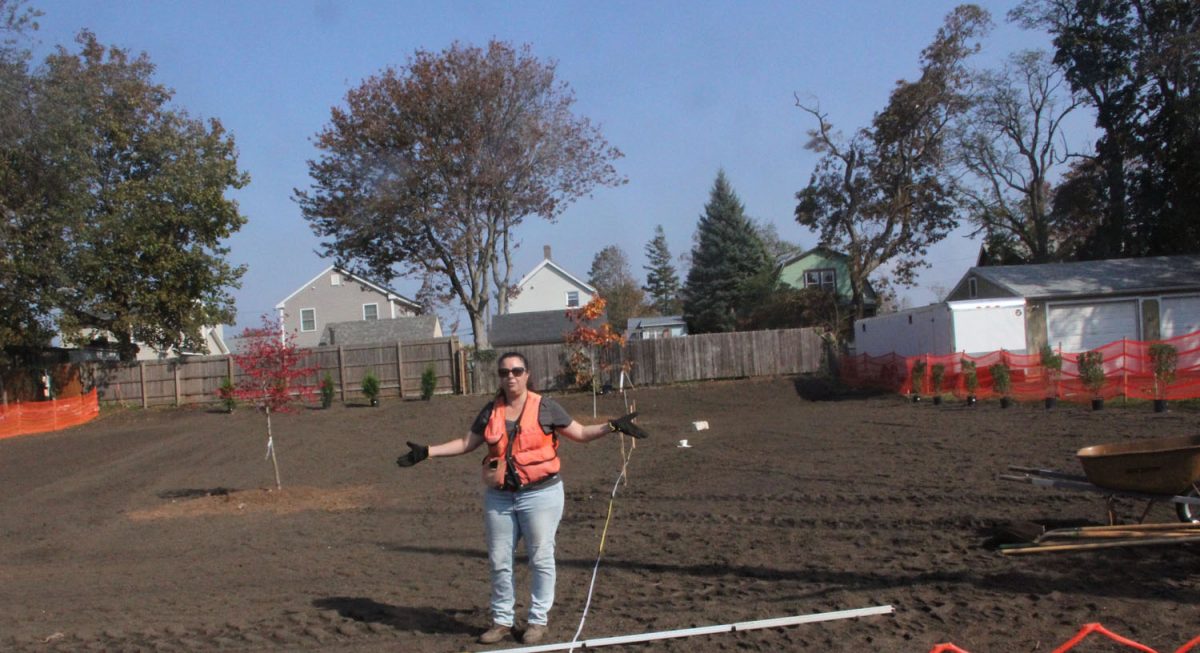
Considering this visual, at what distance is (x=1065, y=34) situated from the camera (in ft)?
117

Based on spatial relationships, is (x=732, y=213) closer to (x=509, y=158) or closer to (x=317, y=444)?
(x=509, y=158)

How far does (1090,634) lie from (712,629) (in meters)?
2.08

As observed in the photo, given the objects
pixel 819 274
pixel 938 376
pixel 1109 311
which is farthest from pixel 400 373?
pixel 819 274

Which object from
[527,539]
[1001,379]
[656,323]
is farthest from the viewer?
[656,323]

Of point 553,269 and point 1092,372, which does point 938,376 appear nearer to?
point 1092,372

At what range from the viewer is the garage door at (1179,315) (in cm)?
2662

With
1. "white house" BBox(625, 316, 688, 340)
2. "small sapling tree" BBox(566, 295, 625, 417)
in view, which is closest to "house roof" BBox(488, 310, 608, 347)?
"white house" BBox(625, 316, 688, 340)

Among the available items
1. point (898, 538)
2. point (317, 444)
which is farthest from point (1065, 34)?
point (898, 538)

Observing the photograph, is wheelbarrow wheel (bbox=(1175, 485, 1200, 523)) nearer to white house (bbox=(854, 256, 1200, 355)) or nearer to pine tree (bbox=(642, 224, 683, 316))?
white house (bbox=(854, 256, 1200, 355))

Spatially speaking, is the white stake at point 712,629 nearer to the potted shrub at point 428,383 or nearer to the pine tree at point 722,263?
the potted shrub at point 428,383

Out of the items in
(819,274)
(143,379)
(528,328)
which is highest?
(819,274)

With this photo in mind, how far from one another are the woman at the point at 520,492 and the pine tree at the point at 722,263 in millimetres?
47979

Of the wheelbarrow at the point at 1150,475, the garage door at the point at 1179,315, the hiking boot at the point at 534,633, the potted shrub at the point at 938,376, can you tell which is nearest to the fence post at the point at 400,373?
the potted shrub at the point at 938,376

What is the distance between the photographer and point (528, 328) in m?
50.0
